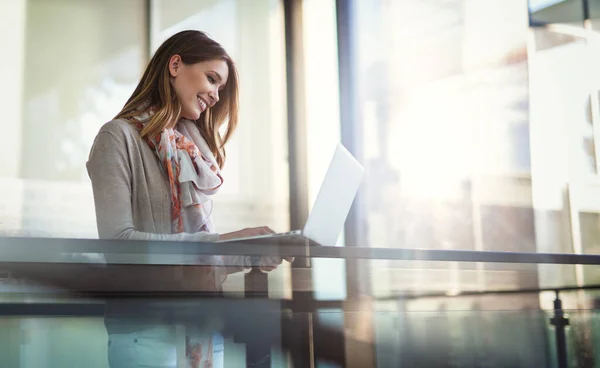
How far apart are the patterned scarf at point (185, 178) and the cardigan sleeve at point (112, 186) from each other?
0.33 feet

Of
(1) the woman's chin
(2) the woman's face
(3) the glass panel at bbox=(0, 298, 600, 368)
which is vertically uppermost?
(2) the woman's face

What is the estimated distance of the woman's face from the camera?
161cm

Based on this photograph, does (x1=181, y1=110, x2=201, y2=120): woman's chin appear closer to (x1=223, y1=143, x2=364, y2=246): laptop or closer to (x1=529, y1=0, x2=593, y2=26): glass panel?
(x1=223, y1=143, x2=364, y2=246): laptop

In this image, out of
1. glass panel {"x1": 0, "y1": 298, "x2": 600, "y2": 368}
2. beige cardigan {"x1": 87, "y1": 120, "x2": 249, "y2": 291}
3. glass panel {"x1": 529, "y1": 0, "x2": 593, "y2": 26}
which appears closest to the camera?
glass panel {"x1": 0, "y1": 298, "x2": 600, "y2": 368}

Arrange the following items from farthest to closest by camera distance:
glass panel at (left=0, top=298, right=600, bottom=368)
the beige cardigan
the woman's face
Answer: the woman's face < the beige cardigan < glass panel at (left=0, top=298, right=600, bottom=368)

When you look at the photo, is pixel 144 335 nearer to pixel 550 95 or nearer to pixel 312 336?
pixel 312 336

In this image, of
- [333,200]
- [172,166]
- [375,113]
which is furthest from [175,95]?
[375,113]

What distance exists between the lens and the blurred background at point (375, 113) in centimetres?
364

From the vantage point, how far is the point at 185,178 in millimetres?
1514

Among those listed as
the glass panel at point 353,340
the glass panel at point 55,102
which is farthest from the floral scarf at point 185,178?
the glass panel at point 55,102

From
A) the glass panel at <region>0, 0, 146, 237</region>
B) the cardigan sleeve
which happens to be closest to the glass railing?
the cardigan sleeve

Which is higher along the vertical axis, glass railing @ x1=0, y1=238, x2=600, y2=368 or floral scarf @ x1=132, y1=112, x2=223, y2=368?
floral scarf @ x1=132, y1=112, x2=223, y2=368

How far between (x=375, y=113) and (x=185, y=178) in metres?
2.71

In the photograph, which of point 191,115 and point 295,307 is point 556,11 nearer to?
point 191,115
